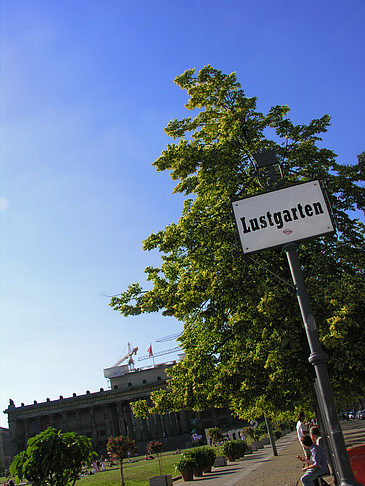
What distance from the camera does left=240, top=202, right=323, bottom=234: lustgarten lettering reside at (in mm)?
6871

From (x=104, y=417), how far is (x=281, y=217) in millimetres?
113439

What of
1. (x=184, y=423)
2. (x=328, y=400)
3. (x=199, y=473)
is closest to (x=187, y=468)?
(x=199, y=473)

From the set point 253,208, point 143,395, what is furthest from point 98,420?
point 253,208

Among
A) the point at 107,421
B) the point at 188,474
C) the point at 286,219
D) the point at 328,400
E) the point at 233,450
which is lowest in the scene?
the point at 107,421

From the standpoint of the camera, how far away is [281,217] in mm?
6945

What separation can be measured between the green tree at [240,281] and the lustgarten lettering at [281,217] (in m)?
4.49

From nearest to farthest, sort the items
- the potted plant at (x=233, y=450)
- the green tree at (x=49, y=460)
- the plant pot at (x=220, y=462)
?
the green tree at (x=49, y=460), the plant pot at (x=220, y=462), the potted plant at (x=233, y=450)

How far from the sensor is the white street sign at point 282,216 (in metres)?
6.78

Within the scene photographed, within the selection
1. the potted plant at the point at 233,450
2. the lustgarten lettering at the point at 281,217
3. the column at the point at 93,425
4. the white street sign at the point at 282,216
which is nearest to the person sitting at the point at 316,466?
the white street sign at the point at 282,216

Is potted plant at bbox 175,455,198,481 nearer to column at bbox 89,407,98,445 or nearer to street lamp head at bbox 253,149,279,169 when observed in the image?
street lamp head at bbox 253,149,279,169

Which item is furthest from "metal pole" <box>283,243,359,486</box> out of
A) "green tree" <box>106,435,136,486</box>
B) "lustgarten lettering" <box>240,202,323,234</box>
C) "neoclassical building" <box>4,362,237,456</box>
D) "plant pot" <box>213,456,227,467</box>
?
"neoclassical building" <box>4,362,237,456</box>

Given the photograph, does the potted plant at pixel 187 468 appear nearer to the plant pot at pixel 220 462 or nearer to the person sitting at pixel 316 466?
the plant pot at pixel 220 462

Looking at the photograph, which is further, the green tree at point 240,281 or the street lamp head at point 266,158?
the green tree at point 240,281

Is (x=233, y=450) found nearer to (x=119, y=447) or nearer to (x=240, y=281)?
(x=119, y=447)
